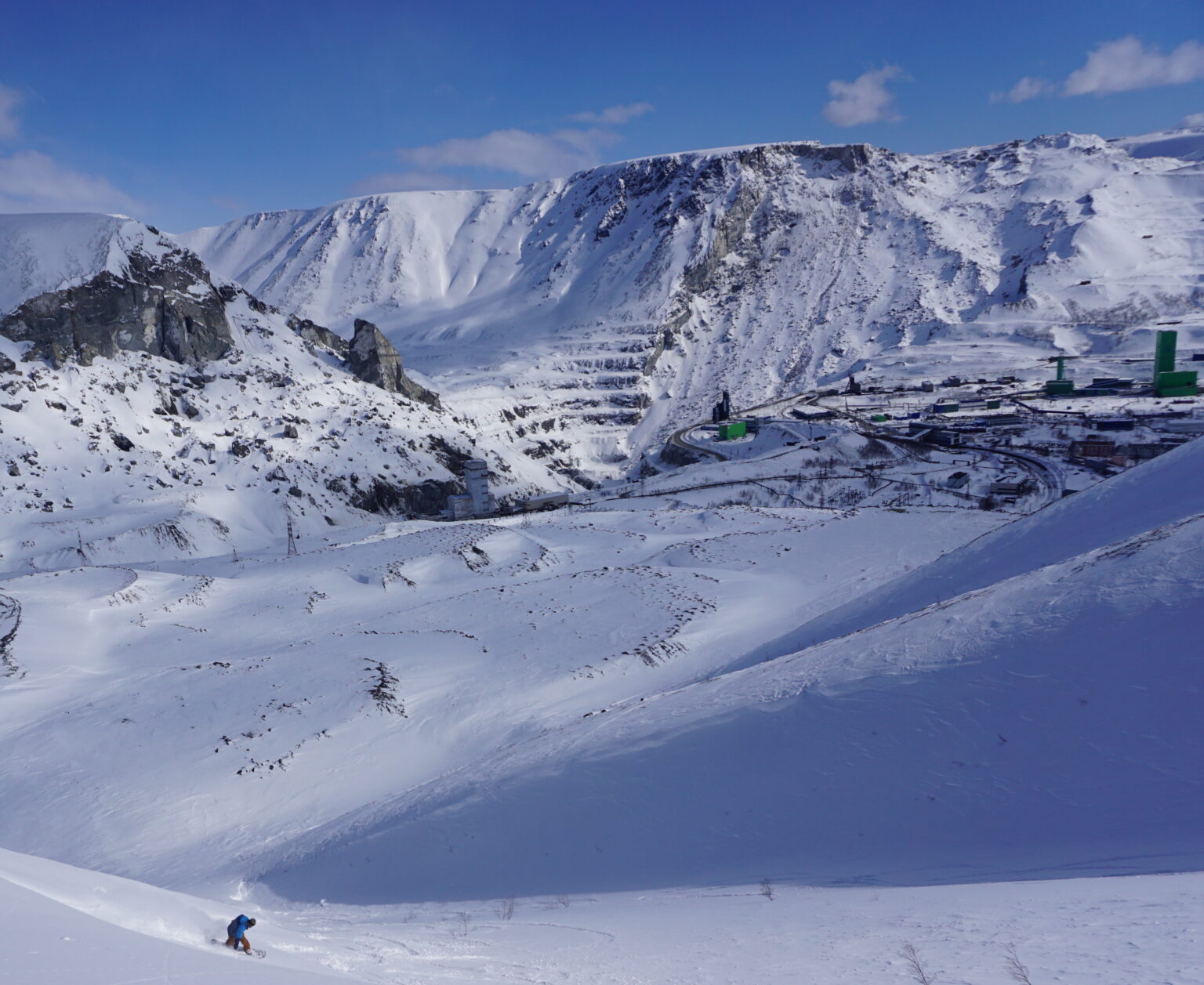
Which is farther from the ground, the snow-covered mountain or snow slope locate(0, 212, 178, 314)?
the snow-covered mountain

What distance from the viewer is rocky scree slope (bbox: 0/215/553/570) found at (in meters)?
44.7

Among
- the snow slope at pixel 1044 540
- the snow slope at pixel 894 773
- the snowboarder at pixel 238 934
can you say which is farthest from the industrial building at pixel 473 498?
the snowboarder at pixel 238 934

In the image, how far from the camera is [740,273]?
373 feet

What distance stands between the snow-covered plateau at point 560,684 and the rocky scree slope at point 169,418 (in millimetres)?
288

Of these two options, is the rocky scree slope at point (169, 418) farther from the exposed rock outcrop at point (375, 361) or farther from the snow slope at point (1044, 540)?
the snow slope at point (1044, 540)

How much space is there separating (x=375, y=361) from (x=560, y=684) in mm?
60793

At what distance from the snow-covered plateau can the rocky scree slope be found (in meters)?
0.29

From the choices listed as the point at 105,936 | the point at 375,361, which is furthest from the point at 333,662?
the point at 375,361

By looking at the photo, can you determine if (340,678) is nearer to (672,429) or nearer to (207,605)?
(207,605)

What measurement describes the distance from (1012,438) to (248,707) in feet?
188

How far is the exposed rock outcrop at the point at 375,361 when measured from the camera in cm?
7044

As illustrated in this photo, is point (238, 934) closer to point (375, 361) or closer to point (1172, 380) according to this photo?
point (375, 361)

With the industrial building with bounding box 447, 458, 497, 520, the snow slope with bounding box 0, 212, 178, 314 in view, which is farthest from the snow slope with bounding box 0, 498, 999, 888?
the snow slope with bounding box 0, 212, 178, 314

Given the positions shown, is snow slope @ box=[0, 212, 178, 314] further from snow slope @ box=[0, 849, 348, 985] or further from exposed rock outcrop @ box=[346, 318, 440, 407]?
snow slope @ box=[0, 849, 348, 985]
